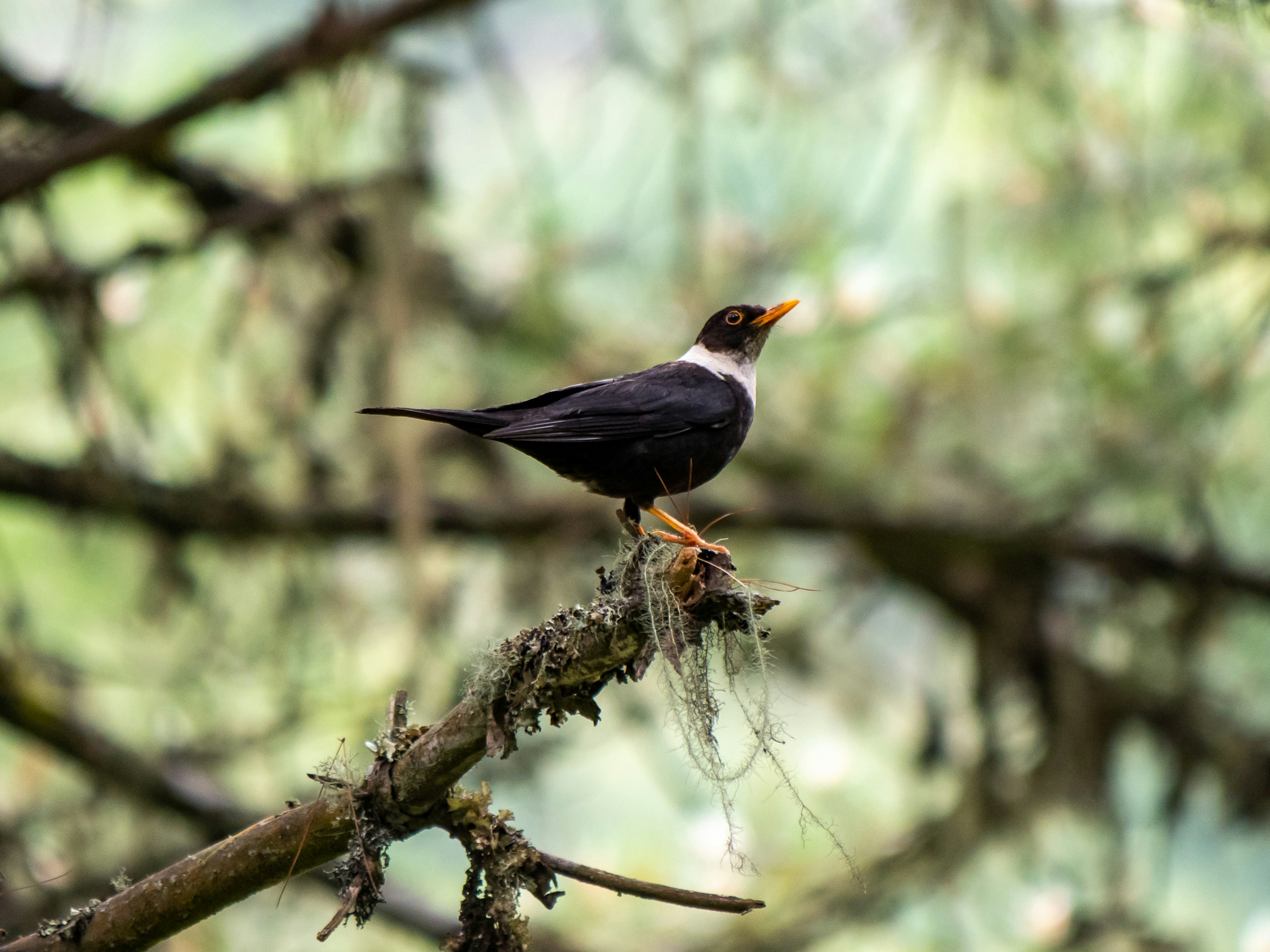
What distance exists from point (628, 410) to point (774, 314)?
36.2 inches

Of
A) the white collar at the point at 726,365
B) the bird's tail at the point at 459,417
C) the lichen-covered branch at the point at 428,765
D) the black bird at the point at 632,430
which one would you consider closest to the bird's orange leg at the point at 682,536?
the black bird at the point at 632,430

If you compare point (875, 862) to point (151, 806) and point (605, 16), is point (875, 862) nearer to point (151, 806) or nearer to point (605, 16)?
point (151, 806)

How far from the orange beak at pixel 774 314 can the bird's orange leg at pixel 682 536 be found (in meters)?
0.92

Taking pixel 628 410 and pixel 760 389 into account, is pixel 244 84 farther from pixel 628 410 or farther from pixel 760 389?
pixel 760 389

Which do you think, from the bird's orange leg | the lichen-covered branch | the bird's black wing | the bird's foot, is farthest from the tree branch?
the lichen-covered branch

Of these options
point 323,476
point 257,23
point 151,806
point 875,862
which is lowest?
point 151,806

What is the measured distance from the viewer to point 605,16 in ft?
18.2

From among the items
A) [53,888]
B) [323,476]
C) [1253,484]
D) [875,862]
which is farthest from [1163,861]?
[53,888]

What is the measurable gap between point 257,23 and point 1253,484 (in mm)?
8175

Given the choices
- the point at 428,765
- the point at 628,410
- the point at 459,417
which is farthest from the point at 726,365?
the point at 428,765

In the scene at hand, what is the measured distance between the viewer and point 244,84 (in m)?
4.39

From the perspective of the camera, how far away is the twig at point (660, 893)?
194 centimetres

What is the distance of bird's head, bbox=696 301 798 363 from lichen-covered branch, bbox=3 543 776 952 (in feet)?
6.07

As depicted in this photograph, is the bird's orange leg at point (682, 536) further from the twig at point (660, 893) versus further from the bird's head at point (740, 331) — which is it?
the bird's head at point (740, 331)
